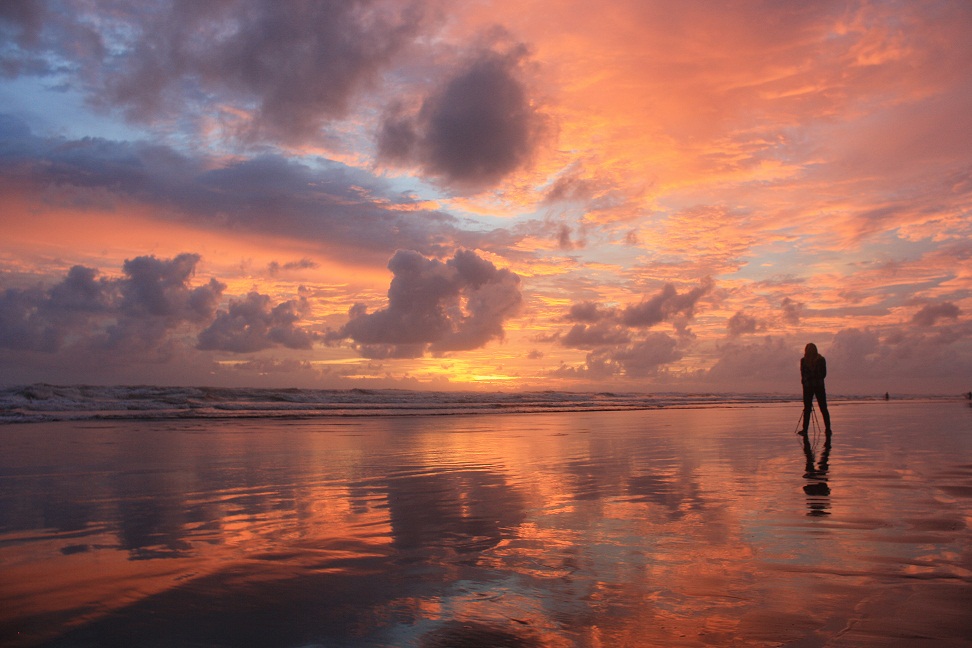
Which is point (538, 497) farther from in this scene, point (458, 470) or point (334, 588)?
point (334, 588)

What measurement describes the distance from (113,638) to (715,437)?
1460 centimetres

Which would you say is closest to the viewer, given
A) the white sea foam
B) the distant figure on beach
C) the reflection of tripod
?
the reflection of tripod

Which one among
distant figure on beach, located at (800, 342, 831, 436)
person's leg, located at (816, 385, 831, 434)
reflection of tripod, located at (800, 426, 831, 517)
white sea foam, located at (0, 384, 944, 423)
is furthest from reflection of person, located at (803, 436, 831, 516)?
white sea foam, located at (0, 384, 944, 423)

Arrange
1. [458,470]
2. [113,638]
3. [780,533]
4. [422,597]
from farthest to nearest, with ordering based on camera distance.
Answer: [458,470] → [780,533] → [422,597] → [113,638]

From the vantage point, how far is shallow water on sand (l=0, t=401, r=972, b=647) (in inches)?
135

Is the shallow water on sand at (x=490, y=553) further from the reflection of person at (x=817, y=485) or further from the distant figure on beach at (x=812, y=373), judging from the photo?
the distant figure on beach at (x=812, y=373)

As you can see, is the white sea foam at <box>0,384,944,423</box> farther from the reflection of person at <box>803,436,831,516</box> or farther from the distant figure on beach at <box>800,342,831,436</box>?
the reflection of person at <box>803,436,831,516</box>

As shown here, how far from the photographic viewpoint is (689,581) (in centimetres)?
413

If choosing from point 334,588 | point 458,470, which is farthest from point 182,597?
point 458,470

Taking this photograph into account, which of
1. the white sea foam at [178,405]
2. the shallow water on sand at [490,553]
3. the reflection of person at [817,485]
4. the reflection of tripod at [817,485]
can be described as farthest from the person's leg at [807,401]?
the white sea foam at [178,405]

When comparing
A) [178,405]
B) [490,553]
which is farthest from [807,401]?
[178,405]

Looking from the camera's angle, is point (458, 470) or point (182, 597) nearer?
point (182, 597)

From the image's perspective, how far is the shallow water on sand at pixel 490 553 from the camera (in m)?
3.44

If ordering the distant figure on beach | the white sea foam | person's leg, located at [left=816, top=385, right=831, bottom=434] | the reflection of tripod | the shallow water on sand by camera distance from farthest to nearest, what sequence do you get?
the white sea foam, the distant figure on beach, person's leg, located at [left=816, top=385, right=831, bottom=434], the reflection of tripod, the shallow water on sand
